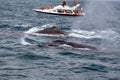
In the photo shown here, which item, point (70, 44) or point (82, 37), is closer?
point (70, 44)

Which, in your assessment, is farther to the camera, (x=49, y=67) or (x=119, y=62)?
(x=119, y=62)

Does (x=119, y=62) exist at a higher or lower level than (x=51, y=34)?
lower

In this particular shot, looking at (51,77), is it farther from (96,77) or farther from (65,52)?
(65,52)

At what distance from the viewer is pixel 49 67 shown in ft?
102

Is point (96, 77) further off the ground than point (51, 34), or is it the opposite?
point (51, 34)

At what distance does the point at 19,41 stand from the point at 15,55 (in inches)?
322

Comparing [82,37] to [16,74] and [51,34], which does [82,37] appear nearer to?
[51,34]

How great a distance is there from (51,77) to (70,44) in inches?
514

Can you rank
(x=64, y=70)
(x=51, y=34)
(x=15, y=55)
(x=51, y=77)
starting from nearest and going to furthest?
(x=51, y=77) < (x=64, y=70) < (x=15, y=55) < (x=51, y=34)

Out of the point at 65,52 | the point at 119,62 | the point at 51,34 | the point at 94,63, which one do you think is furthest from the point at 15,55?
the point at 51,34

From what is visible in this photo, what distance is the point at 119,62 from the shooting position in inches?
1331

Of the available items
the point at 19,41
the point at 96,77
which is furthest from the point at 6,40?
the point at 96,77

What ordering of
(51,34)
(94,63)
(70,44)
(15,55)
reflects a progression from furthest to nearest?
(51,34) < (70,44) < (15,55) < (94,63)

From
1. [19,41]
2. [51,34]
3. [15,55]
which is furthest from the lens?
[51,34]
